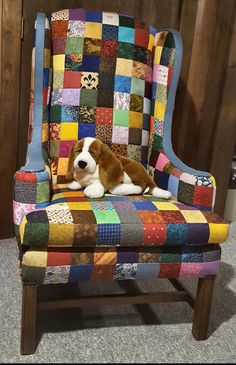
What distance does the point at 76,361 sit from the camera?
4.47ft

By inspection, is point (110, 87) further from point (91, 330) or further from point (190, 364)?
point (190, 364)

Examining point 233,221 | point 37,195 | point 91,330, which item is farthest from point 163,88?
point 233,221

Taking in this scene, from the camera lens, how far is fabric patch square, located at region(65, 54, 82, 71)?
1.78 meters

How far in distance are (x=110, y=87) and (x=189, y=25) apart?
0.77 m

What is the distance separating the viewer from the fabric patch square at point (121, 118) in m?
1.83

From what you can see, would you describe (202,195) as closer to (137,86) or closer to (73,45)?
(137,86)

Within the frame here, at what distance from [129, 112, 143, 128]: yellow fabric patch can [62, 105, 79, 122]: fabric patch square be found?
24 centimetres

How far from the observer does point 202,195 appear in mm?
1511

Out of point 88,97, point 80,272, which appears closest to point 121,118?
point 88,97

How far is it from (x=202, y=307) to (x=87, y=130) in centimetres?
85

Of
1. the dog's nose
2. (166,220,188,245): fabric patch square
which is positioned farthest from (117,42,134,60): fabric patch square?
(166,220,188,245): fabric patch square

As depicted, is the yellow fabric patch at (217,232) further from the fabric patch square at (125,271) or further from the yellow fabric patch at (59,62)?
the yellow fabric patch at (59,62)

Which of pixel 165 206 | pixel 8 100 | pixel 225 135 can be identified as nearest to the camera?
pixel 165 206

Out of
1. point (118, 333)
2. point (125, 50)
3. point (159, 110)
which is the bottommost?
point (118, 333)
